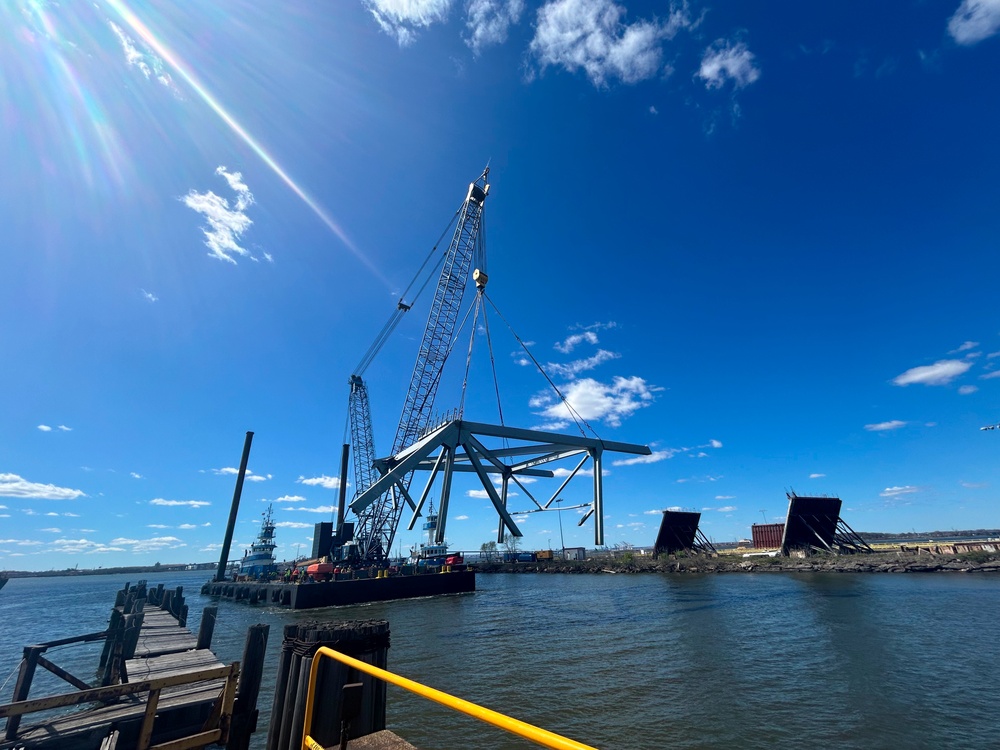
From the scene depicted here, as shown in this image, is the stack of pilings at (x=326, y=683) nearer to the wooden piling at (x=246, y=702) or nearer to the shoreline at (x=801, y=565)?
the wooden piling at (x=246, y=702)

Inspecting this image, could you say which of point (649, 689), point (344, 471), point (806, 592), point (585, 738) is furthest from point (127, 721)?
point (344, 471)

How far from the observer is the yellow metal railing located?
1.99m

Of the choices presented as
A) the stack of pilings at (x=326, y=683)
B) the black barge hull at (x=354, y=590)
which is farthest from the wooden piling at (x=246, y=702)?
the black barge hull at (x=354, y=590)

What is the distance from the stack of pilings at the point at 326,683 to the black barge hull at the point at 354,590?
33.3 meters

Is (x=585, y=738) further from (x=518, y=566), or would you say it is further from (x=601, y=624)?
(x=518, y=566)

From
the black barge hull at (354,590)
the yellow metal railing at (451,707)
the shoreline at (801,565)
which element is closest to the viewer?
the yellow metal railing at (451,707)

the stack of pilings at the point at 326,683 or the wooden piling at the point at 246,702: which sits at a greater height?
the stack of pilings at the point at 326,683

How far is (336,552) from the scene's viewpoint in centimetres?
5350

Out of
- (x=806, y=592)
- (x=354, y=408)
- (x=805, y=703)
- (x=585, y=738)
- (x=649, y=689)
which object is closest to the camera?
(x=585, y=738)

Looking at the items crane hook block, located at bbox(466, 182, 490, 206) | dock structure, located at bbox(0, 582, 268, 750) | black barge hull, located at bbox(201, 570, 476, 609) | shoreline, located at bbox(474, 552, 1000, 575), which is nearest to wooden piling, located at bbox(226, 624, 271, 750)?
dock structure, located at bbox(0, 582, 268, 750)

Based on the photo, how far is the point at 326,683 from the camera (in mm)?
4254

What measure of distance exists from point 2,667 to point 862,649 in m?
34.3

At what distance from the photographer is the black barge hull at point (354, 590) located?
33594 mm

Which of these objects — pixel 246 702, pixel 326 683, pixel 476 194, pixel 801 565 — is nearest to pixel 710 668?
pixel 246 702
